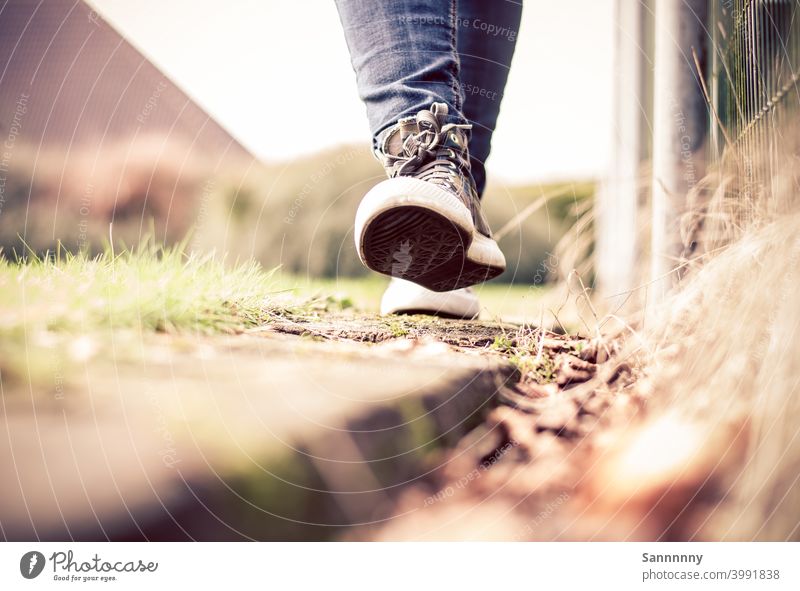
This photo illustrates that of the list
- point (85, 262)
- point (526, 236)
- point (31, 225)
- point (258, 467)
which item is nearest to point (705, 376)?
point (258, 467)

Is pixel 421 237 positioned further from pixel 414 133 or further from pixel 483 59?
pixel 483 59

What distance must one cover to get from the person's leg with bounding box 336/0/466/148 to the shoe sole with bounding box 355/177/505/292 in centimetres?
13

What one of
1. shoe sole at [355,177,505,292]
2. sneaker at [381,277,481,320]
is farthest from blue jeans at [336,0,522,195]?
sneaker at [381,277,481,320]

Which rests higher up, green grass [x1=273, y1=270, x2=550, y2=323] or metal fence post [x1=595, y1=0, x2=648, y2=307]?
metal fence post [x1=595, y1=0, x2=648, y2=307]

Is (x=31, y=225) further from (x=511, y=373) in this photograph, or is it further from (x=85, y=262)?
(x=511, y=373)

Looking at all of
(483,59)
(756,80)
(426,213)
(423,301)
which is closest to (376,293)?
(423,301)

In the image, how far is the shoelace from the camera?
0.76 meters

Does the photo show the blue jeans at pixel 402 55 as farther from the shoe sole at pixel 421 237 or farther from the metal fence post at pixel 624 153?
the metal fence post at pixel 624 153

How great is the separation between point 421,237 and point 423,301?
212 mm

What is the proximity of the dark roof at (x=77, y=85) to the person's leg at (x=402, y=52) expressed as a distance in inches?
13.3

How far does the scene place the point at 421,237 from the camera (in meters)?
0.74

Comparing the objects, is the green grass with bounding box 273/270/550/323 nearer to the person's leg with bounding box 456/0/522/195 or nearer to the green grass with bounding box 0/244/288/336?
the green grass with bounding box 0/244/288/336
